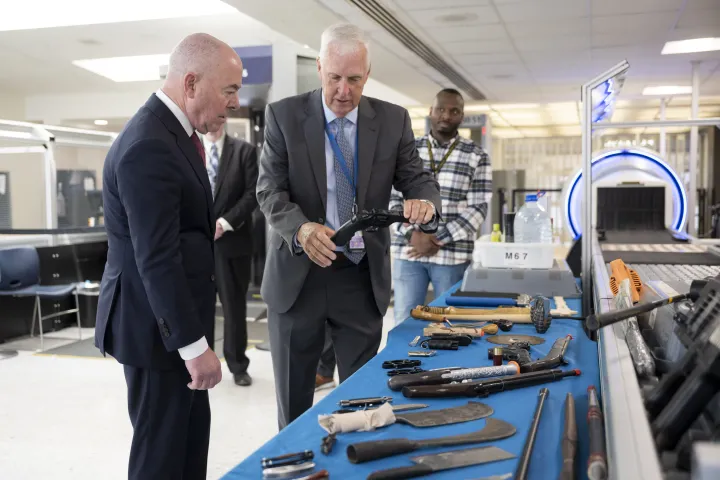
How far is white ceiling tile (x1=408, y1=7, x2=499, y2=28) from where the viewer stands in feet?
18.7

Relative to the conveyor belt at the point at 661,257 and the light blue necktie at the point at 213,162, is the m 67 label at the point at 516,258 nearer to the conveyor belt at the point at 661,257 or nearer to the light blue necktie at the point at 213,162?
the conveyor belt at the point at 661,257

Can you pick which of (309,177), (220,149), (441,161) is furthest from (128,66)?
(309,177)

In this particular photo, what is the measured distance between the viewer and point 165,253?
1539 millimetres

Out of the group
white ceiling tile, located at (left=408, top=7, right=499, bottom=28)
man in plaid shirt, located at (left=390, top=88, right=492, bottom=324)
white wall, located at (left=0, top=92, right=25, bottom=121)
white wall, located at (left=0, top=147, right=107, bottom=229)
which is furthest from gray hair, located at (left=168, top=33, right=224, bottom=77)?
white wall, located at (left=0, top=92, right=25, bottom=121)

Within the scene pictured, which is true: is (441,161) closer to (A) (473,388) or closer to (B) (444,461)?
(A) (473,388)

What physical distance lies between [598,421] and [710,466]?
1.83 feet

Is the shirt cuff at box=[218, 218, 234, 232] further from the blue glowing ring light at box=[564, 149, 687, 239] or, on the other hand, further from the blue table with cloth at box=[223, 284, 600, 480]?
the blue table with cloth at box=[223, 284, 600, 480]

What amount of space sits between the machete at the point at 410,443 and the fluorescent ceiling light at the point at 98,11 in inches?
250

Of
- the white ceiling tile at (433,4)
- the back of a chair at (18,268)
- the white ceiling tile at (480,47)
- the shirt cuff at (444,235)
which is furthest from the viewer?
the white ceiling tile at (480,47)

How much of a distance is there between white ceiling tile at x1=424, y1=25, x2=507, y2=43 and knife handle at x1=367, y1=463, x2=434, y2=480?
5885 mm

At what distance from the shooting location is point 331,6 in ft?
17.7

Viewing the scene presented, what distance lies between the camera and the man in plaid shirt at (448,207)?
3131 millimetres

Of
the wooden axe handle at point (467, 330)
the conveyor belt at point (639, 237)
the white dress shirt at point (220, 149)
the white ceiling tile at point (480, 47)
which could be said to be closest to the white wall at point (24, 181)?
the white ceiling tile at point (480, 47)

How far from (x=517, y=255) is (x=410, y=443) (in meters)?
1.57
